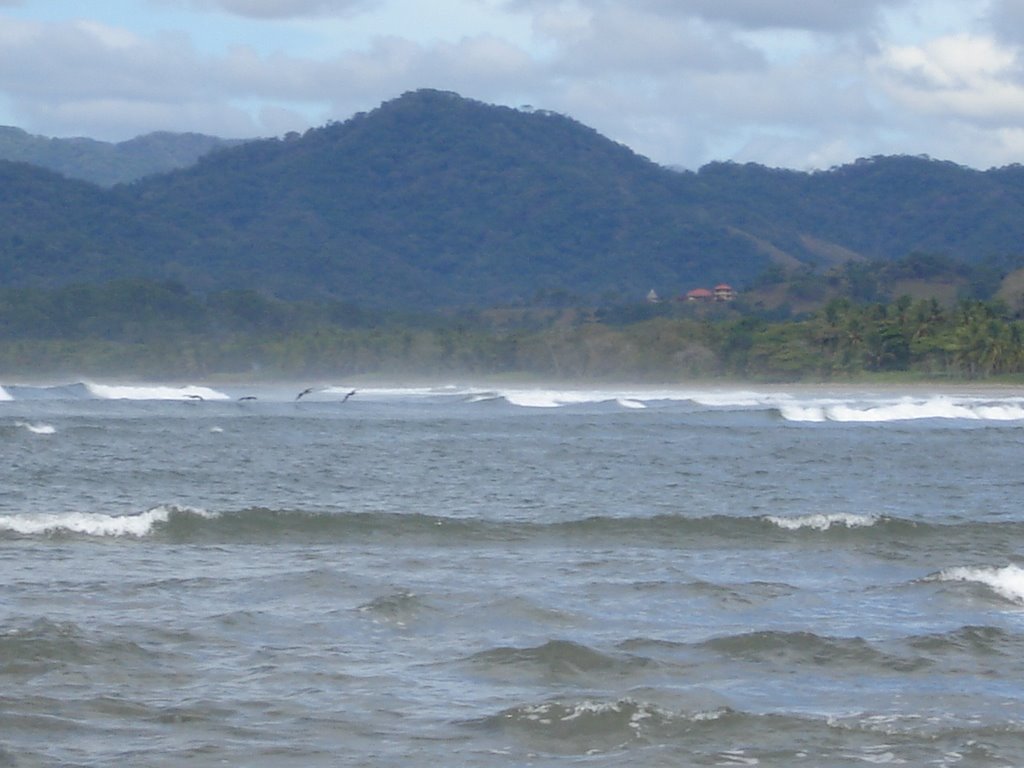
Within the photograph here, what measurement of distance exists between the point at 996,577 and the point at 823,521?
465cm

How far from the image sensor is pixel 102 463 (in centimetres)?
2811

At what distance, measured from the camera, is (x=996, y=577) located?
1473 centimetres

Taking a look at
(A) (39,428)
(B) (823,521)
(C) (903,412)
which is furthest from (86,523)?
(C) (903,412)

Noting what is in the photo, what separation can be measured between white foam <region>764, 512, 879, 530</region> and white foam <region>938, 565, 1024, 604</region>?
3.78m

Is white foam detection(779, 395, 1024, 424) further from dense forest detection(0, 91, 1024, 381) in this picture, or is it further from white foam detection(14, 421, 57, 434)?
white foam detection(14, 421, 57, 434)

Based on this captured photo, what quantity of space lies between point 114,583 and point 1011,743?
8.50 meters

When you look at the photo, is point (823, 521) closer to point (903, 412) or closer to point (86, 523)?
point (86, 523)

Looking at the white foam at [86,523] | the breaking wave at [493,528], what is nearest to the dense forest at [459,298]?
the breaking wave at [493,528]

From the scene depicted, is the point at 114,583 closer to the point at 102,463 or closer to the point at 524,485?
the point at 524,485

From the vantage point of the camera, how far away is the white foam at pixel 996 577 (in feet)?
46.8

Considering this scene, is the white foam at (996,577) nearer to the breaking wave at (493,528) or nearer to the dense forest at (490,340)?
the breaking wave at (493,528)

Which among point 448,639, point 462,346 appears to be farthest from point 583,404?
point 448,639

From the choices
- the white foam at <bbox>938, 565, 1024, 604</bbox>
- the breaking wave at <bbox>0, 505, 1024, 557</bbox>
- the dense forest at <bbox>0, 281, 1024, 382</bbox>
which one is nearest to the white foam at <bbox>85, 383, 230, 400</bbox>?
the dense forest at <bbox>0, 281, 1024, 382</bbox>

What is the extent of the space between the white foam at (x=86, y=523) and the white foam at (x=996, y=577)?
9309mm
